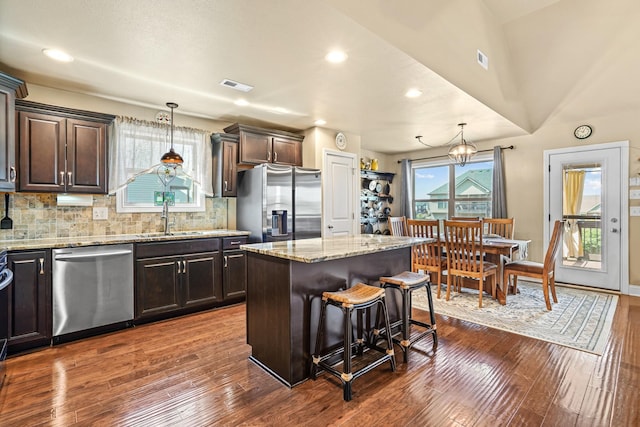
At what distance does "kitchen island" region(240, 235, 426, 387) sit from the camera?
2.13m

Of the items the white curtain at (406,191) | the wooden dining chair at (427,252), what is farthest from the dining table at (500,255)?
the white curtain at (406,191)

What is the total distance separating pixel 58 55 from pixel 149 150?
142 centimetres

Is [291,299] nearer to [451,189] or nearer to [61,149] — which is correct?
[61,149]

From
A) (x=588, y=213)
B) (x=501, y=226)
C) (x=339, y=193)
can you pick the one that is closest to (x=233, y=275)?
(x=339, y=193)

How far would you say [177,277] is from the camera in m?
3.49

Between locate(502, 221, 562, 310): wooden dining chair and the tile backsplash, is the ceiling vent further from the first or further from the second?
locate(502, 221, 562, 310): wooden dining chair

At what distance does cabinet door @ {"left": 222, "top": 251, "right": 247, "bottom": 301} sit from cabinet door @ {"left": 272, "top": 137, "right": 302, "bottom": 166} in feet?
5.01

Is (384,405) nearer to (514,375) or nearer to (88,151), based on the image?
(514,375)

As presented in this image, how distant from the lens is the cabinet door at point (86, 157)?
3152 mm

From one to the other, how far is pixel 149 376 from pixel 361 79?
314cm

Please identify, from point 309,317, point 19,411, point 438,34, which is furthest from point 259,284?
point 438,34

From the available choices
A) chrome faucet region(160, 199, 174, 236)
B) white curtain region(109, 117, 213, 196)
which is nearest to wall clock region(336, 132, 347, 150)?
white curtain region(109, 117, 213, 196)

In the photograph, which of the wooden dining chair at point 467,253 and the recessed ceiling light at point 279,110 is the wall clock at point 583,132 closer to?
the wooden dining chair at point 467,253

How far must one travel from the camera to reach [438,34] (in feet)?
9.11
